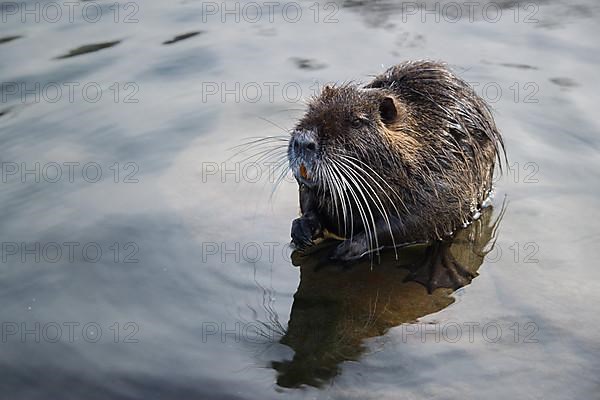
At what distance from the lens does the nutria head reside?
449 centimetres

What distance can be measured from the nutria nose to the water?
0.65 metres

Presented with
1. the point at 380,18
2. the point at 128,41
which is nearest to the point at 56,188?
the point at 128,41

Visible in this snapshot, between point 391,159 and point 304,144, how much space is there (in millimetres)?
538

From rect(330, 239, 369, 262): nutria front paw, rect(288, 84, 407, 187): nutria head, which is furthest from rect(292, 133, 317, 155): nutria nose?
rect(330, 239, 369, 262): nutria front paw

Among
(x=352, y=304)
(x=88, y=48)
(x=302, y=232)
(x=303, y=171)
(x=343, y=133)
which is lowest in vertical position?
(x=352, y=304)

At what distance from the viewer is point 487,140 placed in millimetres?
5270

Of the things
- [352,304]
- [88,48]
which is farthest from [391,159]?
[88,48]

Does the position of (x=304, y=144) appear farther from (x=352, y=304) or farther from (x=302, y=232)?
(x=352, y=304)

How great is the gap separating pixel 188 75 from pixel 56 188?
1749mm

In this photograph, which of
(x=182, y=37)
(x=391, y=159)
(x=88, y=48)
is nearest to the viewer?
(x=391, y=159)

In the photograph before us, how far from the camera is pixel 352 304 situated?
4.50 meters

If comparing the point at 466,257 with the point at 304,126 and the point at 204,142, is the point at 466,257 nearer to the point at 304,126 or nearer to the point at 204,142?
the point at 304,126

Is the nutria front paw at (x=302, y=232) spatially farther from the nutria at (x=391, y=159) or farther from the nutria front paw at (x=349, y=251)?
the nutria front paw at (x=349, y=251)

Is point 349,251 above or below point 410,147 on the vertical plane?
below
